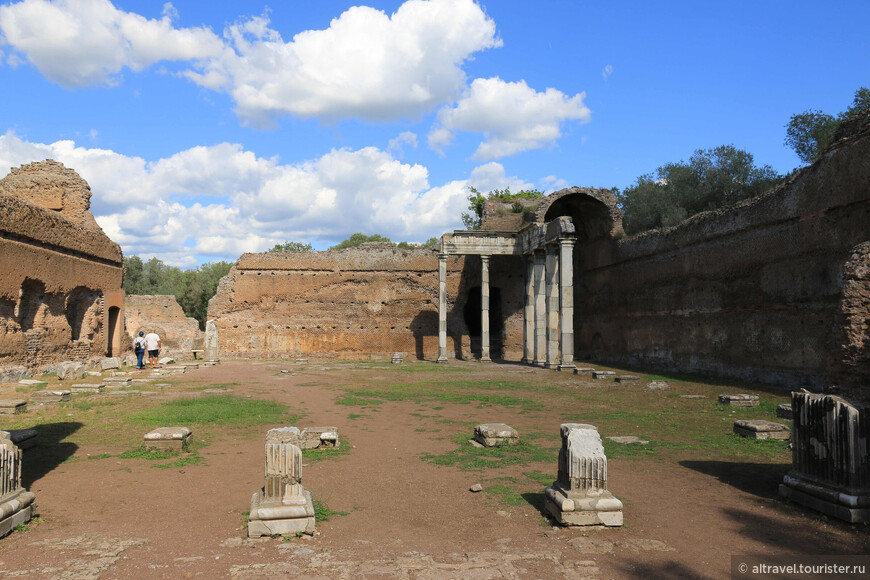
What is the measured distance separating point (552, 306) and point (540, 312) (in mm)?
1812

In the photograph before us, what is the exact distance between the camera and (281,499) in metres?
4.93

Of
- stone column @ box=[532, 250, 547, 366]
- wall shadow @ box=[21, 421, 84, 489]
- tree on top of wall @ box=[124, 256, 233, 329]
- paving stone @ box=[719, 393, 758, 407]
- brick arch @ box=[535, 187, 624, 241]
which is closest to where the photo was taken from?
wall shadow @ box=[21, 421, 84, 489]

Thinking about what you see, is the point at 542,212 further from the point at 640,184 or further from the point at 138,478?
the point at 138,478

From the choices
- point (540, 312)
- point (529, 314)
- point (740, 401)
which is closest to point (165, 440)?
point (740, 401)

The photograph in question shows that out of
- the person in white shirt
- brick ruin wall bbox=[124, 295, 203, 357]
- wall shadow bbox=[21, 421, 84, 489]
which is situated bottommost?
wall shadow bbox=[21, 421, 84, 489]

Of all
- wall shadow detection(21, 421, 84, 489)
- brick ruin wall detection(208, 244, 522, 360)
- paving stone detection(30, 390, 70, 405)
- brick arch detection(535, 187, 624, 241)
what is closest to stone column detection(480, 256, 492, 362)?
brick ruin wall detection(208, 244, 522, 360)

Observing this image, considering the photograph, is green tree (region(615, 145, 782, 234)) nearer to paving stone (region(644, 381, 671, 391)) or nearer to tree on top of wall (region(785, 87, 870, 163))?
tree on top of wall (region(785, 87, 870, 163))

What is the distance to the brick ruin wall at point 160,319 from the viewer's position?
1310 inches

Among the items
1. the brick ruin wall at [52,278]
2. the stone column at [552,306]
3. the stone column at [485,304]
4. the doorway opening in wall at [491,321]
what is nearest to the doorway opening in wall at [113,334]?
the brick ruin wall at [52,278]

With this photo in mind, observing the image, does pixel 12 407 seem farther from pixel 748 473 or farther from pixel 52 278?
pixel 748 473

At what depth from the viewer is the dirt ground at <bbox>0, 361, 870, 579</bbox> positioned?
4195 millimetres

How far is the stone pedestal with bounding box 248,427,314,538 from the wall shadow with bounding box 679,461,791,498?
4.40 meters

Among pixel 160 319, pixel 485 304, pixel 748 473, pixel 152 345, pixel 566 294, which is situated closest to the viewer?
pixel 748 473

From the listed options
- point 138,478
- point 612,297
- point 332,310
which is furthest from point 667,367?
point 138,478
